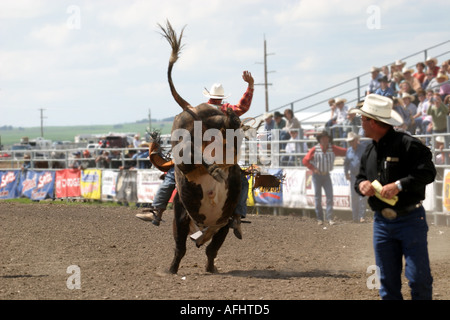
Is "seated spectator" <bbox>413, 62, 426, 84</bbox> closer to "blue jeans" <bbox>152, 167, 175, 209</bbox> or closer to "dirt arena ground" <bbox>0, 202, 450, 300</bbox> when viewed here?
"dirt arena ground" <bbox>0, 202, 450, 300</bbox>

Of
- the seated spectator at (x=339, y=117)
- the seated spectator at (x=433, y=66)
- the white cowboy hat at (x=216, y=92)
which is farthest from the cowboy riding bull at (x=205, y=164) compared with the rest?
the seated spectator at (x=433, y=66)

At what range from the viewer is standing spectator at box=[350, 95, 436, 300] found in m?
5.35

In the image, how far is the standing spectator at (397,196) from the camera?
5348 mm

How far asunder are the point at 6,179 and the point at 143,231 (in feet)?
42.2

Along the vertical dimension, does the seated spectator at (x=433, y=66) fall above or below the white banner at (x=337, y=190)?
above

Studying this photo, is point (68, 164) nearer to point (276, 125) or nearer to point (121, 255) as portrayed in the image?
point (276, 125)

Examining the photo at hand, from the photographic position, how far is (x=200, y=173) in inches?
288

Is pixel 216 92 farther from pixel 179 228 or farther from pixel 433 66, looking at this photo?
pixel 433 66

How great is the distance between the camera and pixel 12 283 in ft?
25.1

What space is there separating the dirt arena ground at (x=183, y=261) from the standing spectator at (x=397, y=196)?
4.53 ft

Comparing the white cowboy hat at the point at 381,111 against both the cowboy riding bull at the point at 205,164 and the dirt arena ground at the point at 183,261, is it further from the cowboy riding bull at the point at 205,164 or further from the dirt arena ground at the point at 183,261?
the dirt arena ground at the point at 183,261

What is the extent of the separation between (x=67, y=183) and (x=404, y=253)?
1772 centimetres

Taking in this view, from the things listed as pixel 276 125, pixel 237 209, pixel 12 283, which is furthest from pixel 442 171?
pixel 12 283

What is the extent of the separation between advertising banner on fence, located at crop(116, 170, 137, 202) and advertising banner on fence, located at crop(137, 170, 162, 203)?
204 millimetres
